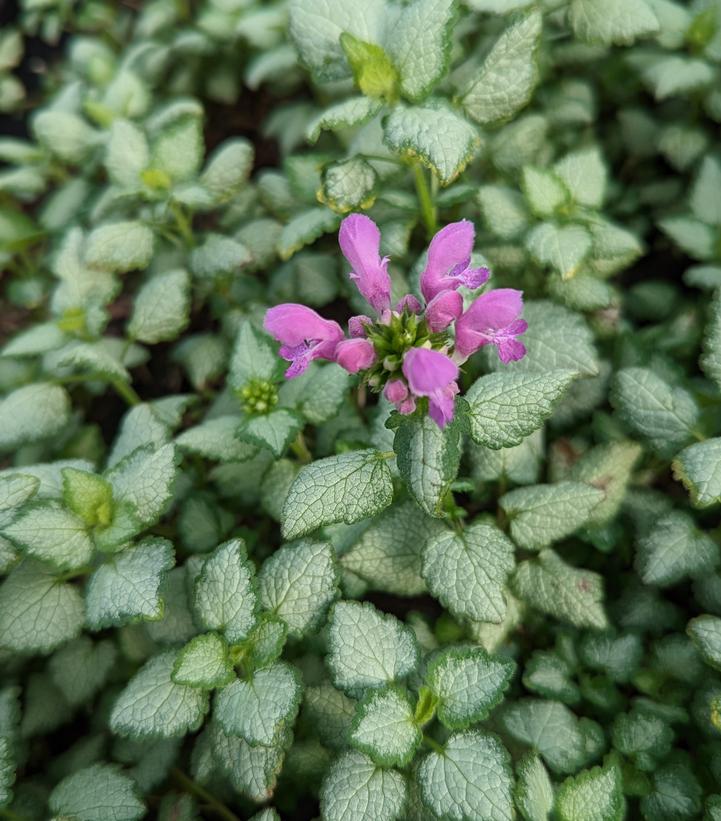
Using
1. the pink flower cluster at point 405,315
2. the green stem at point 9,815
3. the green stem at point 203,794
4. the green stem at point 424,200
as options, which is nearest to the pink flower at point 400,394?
the pink flower cluster at point 405,315

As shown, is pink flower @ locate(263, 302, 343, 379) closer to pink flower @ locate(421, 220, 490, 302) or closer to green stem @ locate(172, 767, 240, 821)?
pink flower @ locate(421, 220, 490, 302)

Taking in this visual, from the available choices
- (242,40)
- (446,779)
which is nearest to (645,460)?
(446,779)

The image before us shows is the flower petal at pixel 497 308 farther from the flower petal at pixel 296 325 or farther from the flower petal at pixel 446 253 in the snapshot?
the flower petal at pixel 296 325

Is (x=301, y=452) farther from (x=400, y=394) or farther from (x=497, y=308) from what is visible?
(x=497, y=308)

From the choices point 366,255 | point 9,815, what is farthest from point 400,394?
point 9,815

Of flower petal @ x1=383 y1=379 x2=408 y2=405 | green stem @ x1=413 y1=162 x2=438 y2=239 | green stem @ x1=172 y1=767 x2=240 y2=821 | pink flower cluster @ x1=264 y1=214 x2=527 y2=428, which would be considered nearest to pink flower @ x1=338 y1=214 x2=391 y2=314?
pink flower cluster @ x1=264 y1=214 x2=527 y2=428
